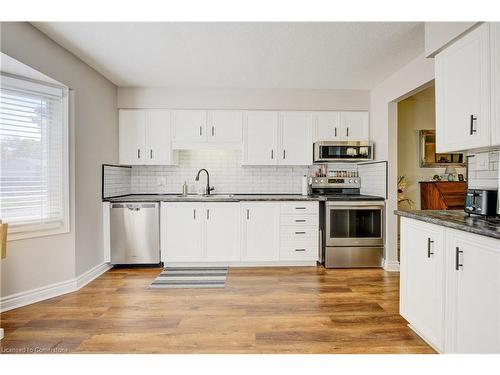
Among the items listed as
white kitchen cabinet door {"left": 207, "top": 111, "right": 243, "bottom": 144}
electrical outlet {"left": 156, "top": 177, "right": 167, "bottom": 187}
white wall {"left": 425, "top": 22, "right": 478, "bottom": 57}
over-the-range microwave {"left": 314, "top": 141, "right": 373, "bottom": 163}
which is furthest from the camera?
electrical outlet {"left": 156, "top": 177, "right": 167, "bottom": 187}

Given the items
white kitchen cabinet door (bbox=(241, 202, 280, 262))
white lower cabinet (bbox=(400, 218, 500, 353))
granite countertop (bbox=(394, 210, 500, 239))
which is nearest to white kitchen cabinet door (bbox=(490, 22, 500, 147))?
granite countertop (bbox=(394, 210, 500, 239))

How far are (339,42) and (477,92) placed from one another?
1379mm

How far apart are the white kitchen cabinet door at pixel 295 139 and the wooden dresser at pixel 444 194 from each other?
219 centimetres

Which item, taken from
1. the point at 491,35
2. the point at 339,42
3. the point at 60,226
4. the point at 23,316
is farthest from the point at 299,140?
the point at 23,316

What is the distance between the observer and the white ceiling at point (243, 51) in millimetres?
2656

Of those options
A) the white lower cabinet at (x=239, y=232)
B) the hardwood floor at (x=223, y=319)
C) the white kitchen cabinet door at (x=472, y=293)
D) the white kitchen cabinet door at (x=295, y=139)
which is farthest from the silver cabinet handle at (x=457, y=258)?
the white kitchen cabinet door at (x=295, y=139)

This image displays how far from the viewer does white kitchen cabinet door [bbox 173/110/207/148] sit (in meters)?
4.35

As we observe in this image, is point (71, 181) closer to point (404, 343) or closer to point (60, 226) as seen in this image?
point (60, 226)

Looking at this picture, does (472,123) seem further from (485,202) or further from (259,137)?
(259,137)

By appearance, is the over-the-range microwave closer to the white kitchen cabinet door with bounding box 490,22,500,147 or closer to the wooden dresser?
the wooden dresser

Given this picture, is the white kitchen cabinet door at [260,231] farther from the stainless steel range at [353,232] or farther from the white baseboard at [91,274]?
the white baseboard at [91,274]

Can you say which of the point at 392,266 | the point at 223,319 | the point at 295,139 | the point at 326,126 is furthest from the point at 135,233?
the point at 392,266

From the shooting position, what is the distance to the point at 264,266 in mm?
4129

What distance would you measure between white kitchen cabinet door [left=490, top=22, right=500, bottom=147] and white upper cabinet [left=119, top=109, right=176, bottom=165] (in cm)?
356
